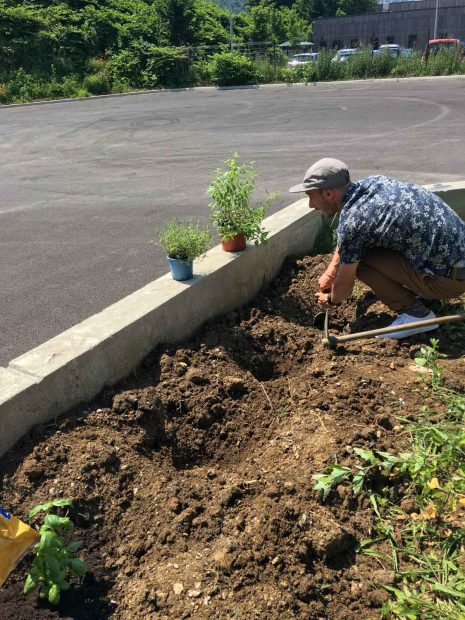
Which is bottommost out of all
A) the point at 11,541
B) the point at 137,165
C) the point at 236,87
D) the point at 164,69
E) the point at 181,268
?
the point at 236,87

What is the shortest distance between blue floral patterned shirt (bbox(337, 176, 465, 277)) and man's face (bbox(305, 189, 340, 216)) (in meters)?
0.07

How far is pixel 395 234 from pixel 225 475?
6.21 feet

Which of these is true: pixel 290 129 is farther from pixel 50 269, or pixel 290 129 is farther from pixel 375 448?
pixel 375 448

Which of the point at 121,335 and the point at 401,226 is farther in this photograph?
the point at 401,226

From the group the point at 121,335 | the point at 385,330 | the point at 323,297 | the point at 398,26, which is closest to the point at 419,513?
the point at 385,330

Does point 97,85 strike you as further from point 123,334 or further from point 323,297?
point 123,334

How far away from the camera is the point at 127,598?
2.10m

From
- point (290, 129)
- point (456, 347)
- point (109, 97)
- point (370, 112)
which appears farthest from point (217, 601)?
point (109, 97)

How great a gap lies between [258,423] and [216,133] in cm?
1073

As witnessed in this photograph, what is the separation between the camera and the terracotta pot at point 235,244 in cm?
413

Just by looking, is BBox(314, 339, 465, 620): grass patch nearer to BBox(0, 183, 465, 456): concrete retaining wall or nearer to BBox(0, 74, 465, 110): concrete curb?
BBox(0, 183, 465, 456): concrete retaining wall

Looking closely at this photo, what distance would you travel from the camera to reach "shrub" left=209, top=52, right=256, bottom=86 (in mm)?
25328

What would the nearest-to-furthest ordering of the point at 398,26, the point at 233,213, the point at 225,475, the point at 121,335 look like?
the point at 225,475 → the point at 121,335 → the point at 233,213 → the point at 398,26

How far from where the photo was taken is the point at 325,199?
11.8 ft
